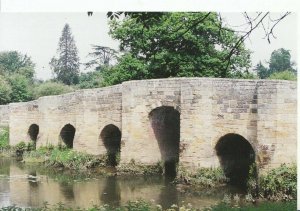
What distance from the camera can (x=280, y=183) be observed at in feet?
39.9

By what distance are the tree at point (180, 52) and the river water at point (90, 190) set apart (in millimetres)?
7179

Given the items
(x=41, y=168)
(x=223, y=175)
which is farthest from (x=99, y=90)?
(x=223, y=175)

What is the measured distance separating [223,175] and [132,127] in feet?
12.9

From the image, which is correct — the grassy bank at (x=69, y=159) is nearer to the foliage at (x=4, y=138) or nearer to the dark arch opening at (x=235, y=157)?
the foliage at (x=4, y=138)

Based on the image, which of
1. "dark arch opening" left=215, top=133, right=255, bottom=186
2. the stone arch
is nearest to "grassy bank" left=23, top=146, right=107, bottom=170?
the stone arch

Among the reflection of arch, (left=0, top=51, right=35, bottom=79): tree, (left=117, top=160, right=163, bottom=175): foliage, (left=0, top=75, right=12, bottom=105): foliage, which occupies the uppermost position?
(left=0, top=51, right=35, bottom=79): tree

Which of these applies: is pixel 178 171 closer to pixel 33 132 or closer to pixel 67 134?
pixel 67 134

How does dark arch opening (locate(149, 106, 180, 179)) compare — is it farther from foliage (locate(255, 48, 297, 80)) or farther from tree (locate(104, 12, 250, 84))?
foliage (locate(255, 48, 297, 80))

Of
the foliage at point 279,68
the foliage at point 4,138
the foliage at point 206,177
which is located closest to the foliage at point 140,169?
the foliage at point 206,177

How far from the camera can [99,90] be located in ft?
61.8

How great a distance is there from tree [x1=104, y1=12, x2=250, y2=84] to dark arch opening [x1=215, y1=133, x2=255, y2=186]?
5957mm

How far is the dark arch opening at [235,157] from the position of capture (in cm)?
1490

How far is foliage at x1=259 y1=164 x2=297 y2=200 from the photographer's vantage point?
472 inches

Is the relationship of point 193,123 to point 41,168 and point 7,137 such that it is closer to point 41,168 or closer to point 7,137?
point 41,168
